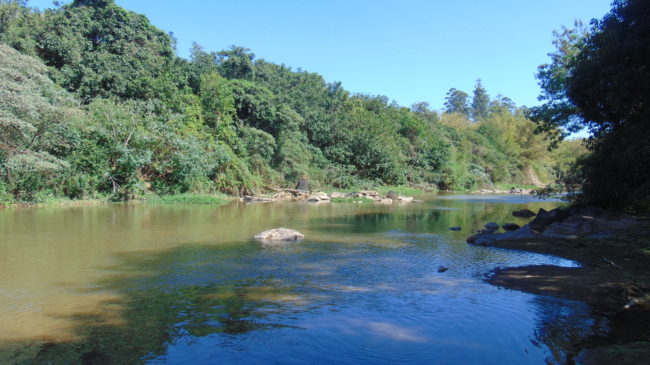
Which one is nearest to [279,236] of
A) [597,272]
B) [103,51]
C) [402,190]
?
[597,272]

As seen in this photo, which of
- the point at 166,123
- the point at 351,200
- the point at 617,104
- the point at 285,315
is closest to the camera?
the point at 285,315

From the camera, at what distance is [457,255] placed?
1100 centimetres

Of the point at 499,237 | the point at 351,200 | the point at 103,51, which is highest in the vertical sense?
the point at 103,51

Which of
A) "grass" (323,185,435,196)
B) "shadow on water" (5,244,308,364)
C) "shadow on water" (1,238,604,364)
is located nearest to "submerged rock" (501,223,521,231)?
"shadow on water" (1,238,604,364)

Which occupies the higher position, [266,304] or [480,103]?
[480,103]

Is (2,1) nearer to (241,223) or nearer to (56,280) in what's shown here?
(241,223)

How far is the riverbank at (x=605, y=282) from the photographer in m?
4.88

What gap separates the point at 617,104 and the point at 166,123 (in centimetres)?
2475

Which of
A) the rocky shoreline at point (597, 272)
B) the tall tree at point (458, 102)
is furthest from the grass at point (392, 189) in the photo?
the tall tree at point (458, 102)

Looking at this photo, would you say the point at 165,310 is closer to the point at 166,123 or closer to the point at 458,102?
the point at 166,123

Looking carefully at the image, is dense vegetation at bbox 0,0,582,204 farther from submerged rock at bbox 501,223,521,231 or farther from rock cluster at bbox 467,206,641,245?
rock cluster at bbox 467,206,641,245

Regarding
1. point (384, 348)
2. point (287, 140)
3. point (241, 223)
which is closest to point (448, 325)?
point (384, 348)

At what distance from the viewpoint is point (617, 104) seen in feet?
34.4

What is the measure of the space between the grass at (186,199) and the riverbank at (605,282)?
60.5 feet
